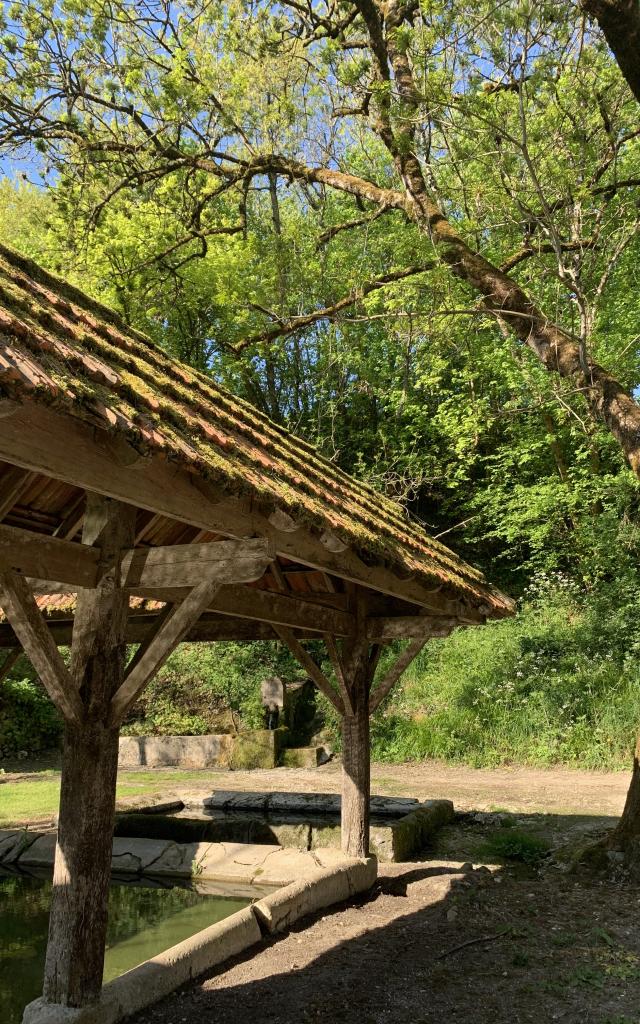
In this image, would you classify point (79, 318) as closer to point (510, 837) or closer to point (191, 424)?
point (191, 424)

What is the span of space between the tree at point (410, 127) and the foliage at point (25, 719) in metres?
9.26

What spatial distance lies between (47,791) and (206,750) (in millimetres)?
3485

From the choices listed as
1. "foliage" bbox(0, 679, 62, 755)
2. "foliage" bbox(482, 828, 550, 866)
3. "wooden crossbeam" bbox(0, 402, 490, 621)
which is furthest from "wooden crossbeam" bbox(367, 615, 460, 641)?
"foliage" bbox(0, 679, 62, 755)

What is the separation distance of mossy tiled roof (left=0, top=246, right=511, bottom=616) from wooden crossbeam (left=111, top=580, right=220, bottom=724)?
21.8 inches

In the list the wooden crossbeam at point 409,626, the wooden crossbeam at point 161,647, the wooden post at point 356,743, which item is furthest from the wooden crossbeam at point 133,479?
the wooden crossbeam at point 409,626

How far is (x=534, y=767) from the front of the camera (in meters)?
12.3

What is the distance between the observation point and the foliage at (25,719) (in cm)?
1542

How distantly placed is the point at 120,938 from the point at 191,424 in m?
4.76

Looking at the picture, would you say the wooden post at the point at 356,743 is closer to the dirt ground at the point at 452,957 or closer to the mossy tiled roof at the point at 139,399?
the dirt ground at the point at 452,957

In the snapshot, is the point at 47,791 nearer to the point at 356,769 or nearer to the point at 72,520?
the point at 356,769

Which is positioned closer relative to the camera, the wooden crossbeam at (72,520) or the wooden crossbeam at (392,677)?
the wooden crossbeam at (72,520)

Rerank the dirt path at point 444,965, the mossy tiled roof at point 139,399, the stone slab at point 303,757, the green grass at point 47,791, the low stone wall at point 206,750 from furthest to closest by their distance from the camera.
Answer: the stone slab at point 303,757 < the low stone wall at point 206,750 < the green grass at point 47,791 < the dirt path at point 444,965 < the mossy tiled roof at point 139,399

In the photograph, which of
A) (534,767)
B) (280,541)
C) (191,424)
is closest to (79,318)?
(191,424)

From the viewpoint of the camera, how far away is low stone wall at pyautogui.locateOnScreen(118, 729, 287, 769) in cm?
1403
